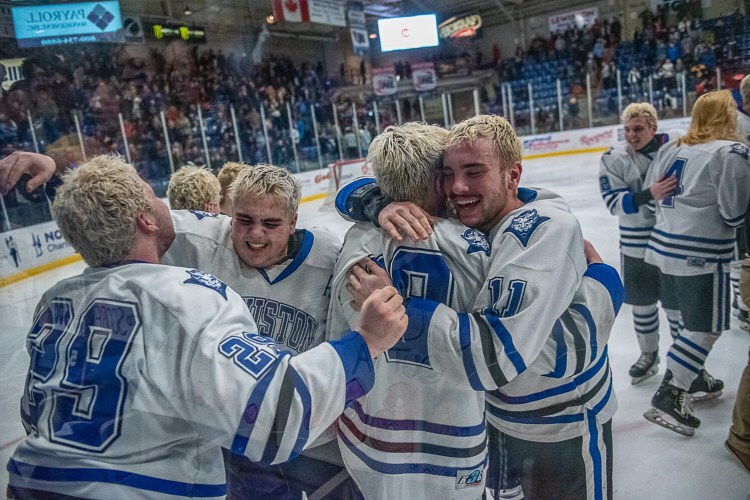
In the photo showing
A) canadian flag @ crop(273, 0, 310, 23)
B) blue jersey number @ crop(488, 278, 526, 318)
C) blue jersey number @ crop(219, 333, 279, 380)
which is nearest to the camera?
blue jersey number @ crop(219, 333, 279, 380)

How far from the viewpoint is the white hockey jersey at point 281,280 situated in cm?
95

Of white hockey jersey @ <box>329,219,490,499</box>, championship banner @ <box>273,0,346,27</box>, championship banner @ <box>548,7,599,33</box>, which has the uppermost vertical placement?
championship banner @ <box>273,0,346,27</box>

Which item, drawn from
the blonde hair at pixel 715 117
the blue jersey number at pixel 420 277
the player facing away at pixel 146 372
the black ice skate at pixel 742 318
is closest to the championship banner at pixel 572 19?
the blonde hair at pixel 715 117

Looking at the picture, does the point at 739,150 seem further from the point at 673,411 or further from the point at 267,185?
the point at 267,185

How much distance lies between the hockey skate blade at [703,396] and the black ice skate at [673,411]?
4 centimetres

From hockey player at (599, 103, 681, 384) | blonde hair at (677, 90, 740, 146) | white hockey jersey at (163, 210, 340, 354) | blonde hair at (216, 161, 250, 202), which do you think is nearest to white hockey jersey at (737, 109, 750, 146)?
blonde hair at (677, 90, 740, 146)

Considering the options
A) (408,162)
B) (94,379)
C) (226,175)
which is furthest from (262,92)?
(94,379)

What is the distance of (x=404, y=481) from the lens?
36.3 inches

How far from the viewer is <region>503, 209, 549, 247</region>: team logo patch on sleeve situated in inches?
31.0

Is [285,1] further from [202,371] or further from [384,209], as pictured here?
[202,371]

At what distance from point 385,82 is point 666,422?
132cm

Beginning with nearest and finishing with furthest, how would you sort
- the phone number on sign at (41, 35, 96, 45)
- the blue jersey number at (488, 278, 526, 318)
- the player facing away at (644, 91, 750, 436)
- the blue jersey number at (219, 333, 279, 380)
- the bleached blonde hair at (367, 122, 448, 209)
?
1. the blue jersey number at (219, 333, 279, 380)
2. the blue jersey number at (488, 278, 526, 318)
3. the bleached blonde hair at (367, 122, 448, 209)
4. the phone number on sign at (41, 35, 96, 45)
5. the player facing away at (644, 91, 750, 436)

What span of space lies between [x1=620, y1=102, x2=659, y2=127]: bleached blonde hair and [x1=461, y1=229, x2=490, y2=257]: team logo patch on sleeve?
129 cm

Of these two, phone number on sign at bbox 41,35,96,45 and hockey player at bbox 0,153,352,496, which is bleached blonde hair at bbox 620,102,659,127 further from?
phone number on sign at bbox 41,35,96,45
